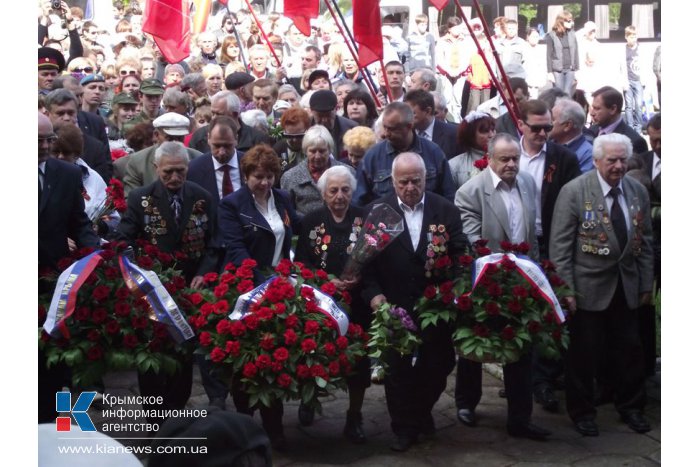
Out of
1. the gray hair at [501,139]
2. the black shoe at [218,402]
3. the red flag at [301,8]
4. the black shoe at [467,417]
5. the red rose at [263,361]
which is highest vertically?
the red flag at [301,8]

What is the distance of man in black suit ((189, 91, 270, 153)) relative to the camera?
8.92m

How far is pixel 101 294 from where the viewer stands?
6004 millimetres

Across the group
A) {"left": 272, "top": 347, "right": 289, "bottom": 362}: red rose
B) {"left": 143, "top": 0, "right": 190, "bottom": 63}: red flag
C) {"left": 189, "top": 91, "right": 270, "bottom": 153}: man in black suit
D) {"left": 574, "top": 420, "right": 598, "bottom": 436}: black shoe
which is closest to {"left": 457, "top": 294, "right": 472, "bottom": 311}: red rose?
{"left": 272, "top": 347, "right": 289, "bottom": 362}: red rose

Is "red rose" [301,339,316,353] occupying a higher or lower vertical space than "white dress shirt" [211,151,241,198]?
lower

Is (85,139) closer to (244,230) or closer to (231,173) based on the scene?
(231,173)

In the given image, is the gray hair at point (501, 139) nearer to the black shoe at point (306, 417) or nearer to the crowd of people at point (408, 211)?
the crowd of people at point (408, 211)

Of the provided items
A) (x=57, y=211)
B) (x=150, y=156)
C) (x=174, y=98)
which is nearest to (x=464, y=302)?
(x=57, y=211)

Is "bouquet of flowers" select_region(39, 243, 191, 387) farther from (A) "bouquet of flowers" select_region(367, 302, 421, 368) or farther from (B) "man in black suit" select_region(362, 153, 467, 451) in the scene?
(B) "man in black suit" select_region(362, 153, 467, 451)

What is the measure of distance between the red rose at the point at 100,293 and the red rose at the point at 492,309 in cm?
202

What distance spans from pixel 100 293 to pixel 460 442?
220cm

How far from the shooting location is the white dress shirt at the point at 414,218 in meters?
6.63

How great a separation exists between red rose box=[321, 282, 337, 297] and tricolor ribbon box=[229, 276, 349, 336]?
1.7 inches

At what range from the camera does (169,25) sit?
10602 millimetres

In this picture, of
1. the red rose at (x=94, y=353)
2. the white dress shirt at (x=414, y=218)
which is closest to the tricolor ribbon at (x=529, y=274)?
the white dress shirt at (x=414, y=218)
